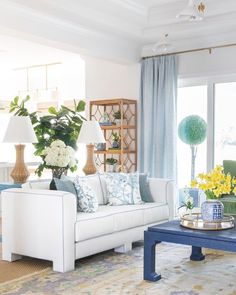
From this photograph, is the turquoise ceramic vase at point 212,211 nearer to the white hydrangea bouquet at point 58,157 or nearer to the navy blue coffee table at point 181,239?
the navy blue coffee table at point 181,239

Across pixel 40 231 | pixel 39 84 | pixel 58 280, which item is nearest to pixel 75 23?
pixel 40 231

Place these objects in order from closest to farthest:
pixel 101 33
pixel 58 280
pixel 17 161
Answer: pixel 58 280, pixel 17 161, pixel 101 33

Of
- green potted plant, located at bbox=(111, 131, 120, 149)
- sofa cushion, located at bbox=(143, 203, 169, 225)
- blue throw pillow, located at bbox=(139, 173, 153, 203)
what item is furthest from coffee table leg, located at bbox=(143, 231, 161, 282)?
green potted plant, located at bbox=(111, 131, 120, 149)

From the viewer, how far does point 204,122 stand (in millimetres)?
6480

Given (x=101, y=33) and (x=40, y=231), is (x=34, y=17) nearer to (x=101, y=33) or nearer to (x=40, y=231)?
(x=101, y=33)

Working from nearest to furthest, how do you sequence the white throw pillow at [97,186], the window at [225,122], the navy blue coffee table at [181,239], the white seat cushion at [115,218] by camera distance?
the navy blue coffee table at [181,239] → the white seat cushion at [115,218] → the white throw pillow at [97,186] → the window at [225,122]

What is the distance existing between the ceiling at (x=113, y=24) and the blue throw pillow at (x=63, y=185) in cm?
190

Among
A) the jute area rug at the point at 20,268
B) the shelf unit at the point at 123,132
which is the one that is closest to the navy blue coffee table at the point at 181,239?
the jute area rug at the point at 20,268

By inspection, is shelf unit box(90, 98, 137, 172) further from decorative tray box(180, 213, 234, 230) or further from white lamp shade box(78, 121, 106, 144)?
decorative tray box(180, 213, 234, 230)

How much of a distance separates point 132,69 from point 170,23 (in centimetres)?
128

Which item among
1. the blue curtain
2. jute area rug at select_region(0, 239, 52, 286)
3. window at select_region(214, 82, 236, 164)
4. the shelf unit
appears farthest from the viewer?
the shelf unit

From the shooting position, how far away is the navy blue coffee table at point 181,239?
345 centimetres

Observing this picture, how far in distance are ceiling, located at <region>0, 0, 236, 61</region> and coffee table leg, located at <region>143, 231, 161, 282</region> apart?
289cm

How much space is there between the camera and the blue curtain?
675 centimetres
